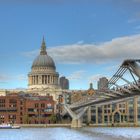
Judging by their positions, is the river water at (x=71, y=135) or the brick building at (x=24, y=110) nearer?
the river water at (x=71, y=135)

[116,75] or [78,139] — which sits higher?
[116,75]

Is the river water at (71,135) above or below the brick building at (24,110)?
below

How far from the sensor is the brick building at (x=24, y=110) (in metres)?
183

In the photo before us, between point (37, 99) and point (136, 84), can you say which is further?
point (37, 99)

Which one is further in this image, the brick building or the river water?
the brick building

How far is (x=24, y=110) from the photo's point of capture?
185 m

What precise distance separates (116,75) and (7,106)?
103999 mm

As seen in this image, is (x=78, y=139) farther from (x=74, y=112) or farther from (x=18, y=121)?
(x=18, y=121)

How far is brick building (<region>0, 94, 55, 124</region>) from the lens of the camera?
18288cm

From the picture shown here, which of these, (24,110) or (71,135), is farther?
(24,110)

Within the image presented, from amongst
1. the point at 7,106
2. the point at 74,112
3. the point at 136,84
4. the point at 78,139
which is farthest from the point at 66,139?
the point at 7,106

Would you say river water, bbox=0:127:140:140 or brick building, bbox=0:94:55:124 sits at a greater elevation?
brick building, bbox=0:94:55:124

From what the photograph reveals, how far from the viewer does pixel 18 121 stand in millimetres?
183750

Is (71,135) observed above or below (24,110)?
below
